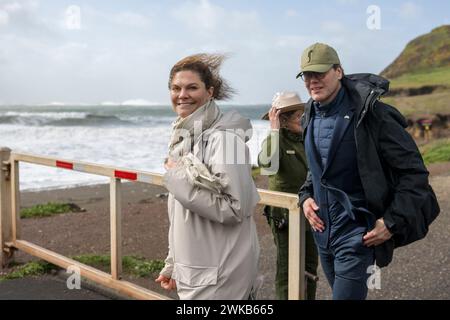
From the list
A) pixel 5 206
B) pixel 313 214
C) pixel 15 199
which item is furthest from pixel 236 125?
pixel 5 206

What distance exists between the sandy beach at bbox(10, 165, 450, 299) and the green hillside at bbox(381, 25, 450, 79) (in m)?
68.8

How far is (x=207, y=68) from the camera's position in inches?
108

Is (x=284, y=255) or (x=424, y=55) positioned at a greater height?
(x=424, y=55)

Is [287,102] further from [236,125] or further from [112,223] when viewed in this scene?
[112,223]

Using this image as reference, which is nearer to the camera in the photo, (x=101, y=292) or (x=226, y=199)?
(x=226, y=199)

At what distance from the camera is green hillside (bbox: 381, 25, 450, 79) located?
7831 cm

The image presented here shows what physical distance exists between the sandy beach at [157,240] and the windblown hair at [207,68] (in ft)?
7.24

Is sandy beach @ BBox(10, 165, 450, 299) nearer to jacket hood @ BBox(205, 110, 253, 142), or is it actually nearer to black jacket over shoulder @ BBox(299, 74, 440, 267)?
black jacket over shoulder @ BBox(299, 74, 440, 267)

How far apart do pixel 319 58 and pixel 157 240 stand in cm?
555

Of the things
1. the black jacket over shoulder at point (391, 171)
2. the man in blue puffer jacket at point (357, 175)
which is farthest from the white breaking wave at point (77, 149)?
the black jacket over shoulder at point (391, 171)
